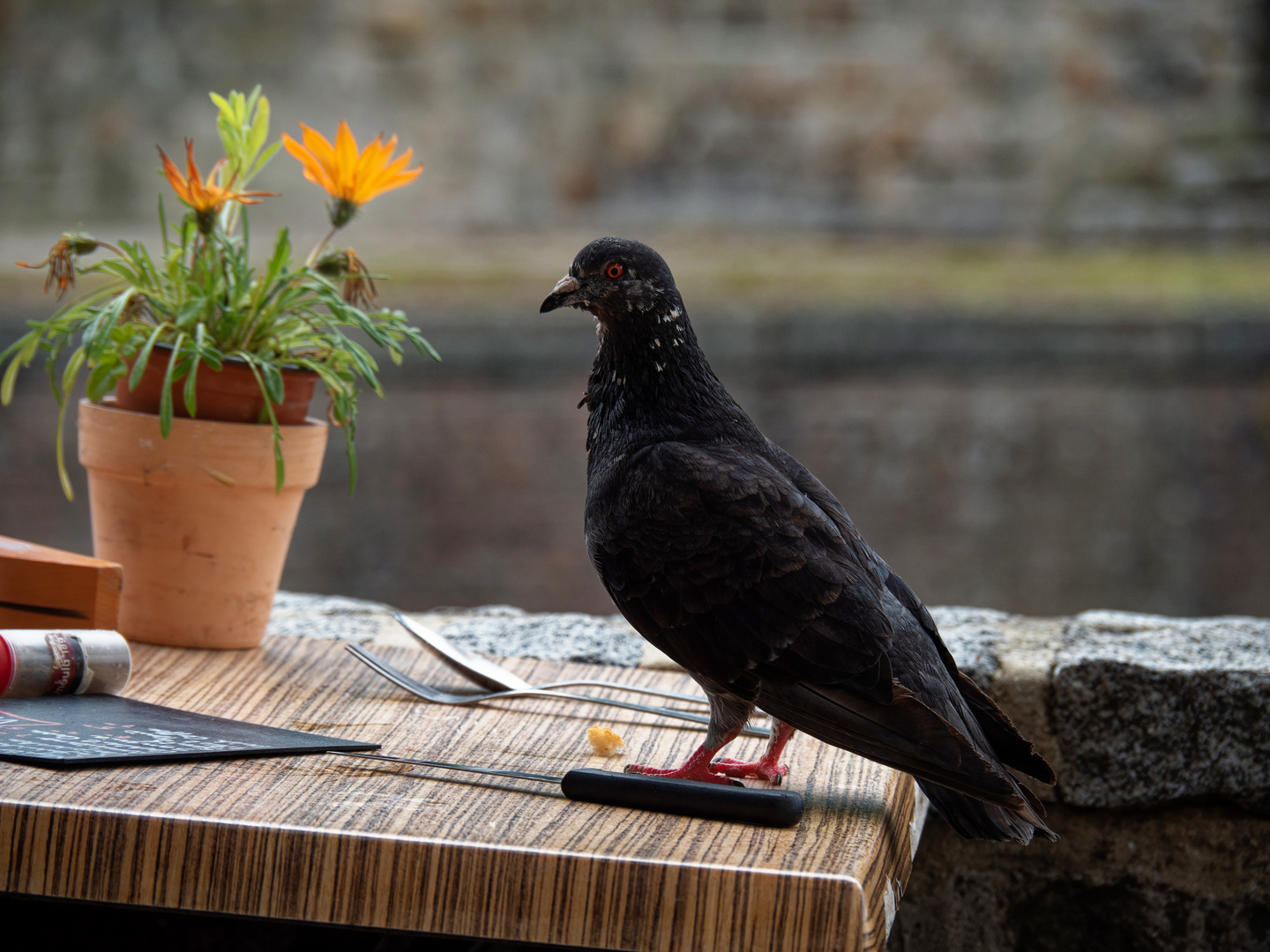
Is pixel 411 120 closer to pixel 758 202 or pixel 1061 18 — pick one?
pixel 758 202

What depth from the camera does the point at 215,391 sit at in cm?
185

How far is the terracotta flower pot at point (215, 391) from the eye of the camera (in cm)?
184

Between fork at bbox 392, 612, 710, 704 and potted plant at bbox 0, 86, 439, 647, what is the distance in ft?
1.01

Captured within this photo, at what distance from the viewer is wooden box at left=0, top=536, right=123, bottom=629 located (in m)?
1.62

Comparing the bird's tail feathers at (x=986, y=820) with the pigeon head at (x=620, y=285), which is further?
the pigeon head at (x=620, y=285)

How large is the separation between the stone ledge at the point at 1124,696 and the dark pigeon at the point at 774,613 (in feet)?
1.55

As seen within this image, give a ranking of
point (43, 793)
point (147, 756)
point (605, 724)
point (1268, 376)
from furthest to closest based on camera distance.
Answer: point (1268, 376), point (605, 724), point (147, 756), point (43, 793)

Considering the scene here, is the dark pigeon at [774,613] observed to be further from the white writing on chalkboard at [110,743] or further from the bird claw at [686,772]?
the white writing on chalkboard at [110,743]

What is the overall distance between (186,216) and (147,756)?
0.87 meters

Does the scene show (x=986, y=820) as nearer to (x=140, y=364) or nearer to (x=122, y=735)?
(x=122, y=735)

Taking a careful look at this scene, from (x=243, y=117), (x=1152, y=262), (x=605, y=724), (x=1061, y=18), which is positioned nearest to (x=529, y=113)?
(x=1061, y=18)

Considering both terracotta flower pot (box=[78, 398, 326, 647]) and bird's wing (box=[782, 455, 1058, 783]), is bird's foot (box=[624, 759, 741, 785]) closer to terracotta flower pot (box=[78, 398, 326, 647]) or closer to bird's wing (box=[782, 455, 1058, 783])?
bird's wing (box=[782, 455, 1058, 783])

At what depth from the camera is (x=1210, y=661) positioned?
1.85 metres

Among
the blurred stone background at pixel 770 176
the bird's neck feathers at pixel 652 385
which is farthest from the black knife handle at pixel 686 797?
the blurred stone background at pixel 770 176
